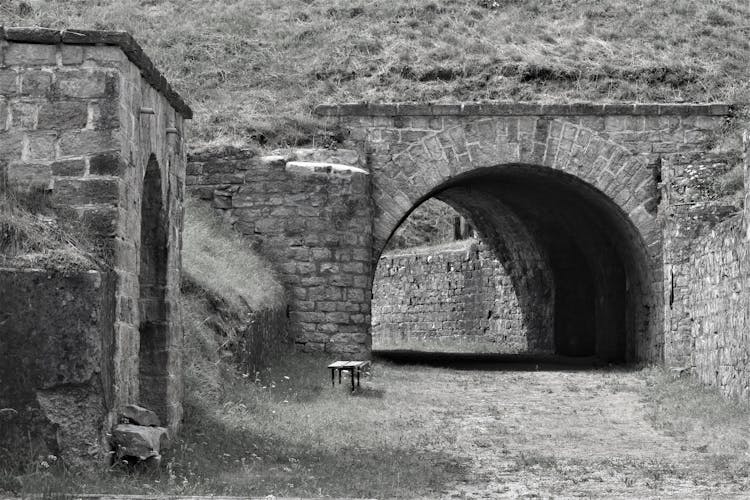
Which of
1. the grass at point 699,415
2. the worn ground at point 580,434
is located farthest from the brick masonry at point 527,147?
the grass at point 699,415

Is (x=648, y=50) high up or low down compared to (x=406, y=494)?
up

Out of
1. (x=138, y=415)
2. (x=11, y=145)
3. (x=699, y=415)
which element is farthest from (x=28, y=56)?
(x=699, y=415)

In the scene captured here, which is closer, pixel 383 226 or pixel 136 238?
pixel 136 238

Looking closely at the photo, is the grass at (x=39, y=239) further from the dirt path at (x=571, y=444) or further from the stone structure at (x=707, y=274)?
the stone structure at (x=707, y=274)

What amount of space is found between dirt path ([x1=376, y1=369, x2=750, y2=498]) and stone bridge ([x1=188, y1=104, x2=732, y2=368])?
A: 1.87 metres

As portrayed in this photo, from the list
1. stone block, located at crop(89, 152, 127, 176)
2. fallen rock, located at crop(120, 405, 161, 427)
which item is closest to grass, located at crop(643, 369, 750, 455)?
fallen rock, located at crop(120, 405, 161, 427)

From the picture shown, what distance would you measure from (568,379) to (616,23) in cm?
703

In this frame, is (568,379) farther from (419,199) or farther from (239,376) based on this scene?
(239,376)

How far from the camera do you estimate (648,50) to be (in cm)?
1894

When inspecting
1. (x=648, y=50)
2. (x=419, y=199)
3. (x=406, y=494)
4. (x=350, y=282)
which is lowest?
(x=406, y=494)

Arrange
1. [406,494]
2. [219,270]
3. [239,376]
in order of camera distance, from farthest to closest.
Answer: [219,270]
[239,376]
[406,494]

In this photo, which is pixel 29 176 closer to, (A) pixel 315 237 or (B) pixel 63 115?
(B) pixel 63 115

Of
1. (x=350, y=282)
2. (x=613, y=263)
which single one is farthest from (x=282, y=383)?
(x=613, y=263)

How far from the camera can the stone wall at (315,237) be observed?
16188 millimetres
